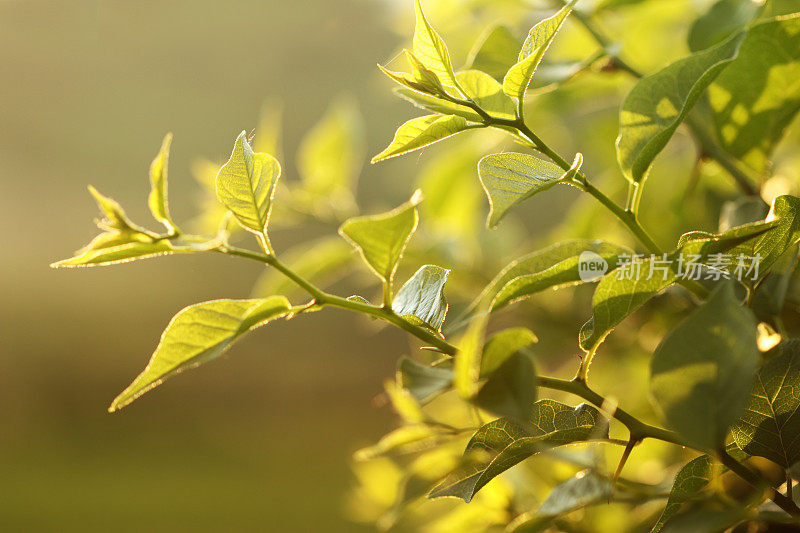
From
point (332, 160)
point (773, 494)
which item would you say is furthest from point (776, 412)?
point (332, 160)

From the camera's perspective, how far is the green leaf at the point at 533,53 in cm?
16

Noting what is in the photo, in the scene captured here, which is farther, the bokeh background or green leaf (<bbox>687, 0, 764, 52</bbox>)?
the bokeh background

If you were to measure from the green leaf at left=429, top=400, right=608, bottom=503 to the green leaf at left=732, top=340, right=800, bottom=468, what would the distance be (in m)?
0.04

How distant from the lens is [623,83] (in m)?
0.41

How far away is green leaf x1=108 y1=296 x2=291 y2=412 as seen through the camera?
0.16 metres

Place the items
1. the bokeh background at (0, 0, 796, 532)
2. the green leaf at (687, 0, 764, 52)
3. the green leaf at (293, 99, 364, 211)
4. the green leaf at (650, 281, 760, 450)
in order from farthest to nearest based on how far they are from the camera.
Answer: the bokeh background at (0, 0, 796, 532)
the green leaf at (293, 99, 364, 211)
the green leaf at (687, 0, 764, 52)
the green leaf at (650, 281, 760, 450)

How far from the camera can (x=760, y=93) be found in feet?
0.78

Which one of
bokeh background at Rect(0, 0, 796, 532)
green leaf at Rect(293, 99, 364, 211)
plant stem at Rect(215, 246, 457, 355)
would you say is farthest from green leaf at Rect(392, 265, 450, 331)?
bokeh background at Rect(0, 0, 796, 532)

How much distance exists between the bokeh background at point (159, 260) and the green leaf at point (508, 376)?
1.26m

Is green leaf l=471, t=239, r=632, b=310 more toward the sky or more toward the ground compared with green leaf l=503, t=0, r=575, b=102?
more toward the ground

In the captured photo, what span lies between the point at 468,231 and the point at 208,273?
1.33 m

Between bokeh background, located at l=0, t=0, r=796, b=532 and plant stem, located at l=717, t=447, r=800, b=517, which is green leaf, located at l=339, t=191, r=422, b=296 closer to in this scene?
plant stem, located at l=717, t=447, r=800, b=517

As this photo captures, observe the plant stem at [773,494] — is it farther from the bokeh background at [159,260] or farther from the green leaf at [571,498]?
the bokeh background at [159,260]

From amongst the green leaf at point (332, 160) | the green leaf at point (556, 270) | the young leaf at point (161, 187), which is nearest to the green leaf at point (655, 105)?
the green leaf at point (556, 270)
